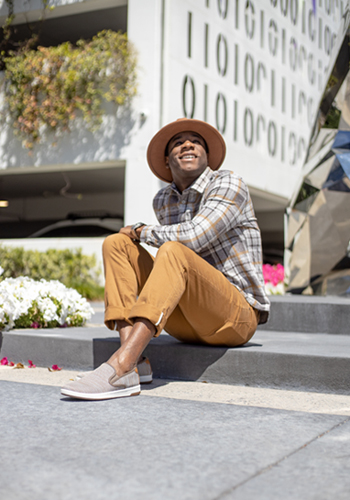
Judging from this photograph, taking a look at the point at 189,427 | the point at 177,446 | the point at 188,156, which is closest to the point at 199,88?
the point at 188,156

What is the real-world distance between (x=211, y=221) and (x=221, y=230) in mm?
79

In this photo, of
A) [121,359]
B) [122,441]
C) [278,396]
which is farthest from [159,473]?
[278,396]

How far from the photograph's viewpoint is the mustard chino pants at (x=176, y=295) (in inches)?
105

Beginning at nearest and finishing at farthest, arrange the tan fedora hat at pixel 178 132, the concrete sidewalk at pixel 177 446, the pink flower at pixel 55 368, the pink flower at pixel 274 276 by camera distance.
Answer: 1. the concrete sidewalk at pixel 177 446
2. the tan fedora hat at pixel 178 132
3. the pink flower at pixel 55 368
4. the pink flower at pixel 274 276

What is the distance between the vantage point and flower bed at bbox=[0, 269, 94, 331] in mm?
4293

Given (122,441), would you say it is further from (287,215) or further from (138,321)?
(287,215)

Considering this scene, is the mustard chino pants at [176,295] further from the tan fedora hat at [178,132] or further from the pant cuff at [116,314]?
the tan fedora hat at [178,132]

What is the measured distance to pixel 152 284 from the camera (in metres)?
2.67

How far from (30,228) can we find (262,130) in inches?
356

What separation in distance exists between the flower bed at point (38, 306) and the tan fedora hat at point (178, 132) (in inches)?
63.2

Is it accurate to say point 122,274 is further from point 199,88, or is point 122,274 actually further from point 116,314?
point 199,88

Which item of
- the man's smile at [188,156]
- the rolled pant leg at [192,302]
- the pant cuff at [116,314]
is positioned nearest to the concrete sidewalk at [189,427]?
the rolled pant leg at [192,302]

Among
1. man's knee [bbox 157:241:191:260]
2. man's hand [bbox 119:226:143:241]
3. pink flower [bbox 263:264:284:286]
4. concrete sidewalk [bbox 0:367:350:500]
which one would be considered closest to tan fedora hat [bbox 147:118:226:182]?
man's hand [bbox 119:226:143:241]

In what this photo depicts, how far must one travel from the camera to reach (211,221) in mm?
3002
